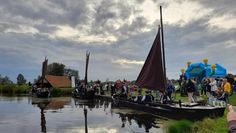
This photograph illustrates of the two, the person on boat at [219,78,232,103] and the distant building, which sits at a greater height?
the distant building

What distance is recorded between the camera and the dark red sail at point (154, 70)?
21539 millimetres

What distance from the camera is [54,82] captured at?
60.2 meters

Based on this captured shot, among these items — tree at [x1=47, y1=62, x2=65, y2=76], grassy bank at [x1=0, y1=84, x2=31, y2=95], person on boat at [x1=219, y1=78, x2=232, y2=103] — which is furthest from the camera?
tree at [x1=47, y1=62, x2=65, y2=76]

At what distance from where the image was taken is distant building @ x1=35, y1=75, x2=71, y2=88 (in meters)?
59.4

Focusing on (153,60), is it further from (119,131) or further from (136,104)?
(119,131)

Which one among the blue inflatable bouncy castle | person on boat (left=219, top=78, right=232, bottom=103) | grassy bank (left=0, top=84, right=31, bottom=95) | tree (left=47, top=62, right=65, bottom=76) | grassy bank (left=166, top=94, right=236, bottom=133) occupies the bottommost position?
grassy bank (left=166, top=94, right=236, bottom=133)

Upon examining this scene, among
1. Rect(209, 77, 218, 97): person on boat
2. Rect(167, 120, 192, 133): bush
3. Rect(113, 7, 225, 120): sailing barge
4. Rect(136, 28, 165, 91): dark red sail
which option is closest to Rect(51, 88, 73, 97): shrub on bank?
Rect(113, 7, 225, 120): sailing barge

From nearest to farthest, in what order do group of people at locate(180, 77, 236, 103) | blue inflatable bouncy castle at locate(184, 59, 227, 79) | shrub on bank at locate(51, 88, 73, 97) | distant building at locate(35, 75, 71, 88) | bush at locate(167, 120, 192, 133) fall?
bush at locate(167, 120, 192, 133)
group of people at locate(180, 77, 236, 103)
blue inflatable bouncy castle at locate(184, 59, 227, 79)
shrub on bank at locate(51, 88, 73, 97)
distant building at locate(35, 75, 71, 88)

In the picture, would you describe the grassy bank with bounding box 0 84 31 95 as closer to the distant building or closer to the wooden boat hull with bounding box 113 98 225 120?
the distant building

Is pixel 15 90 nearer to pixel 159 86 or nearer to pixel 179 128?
pixel 159 86

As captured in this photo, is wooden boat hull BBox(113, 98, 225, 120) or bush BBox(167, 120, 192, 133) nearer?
bush BBox(167, 120, 192, 133)

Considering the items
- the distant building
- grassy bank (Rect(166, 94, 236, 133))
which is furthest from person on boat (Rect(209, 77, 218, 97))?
the distant building

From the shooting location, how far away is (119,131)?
1588cm

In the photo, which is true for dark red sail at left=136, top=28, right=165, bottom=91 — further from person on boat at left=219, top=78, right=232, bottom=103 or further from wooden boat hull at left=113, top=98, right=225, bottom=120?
person on boat at left=219, top=78, right=232, bottom=103
